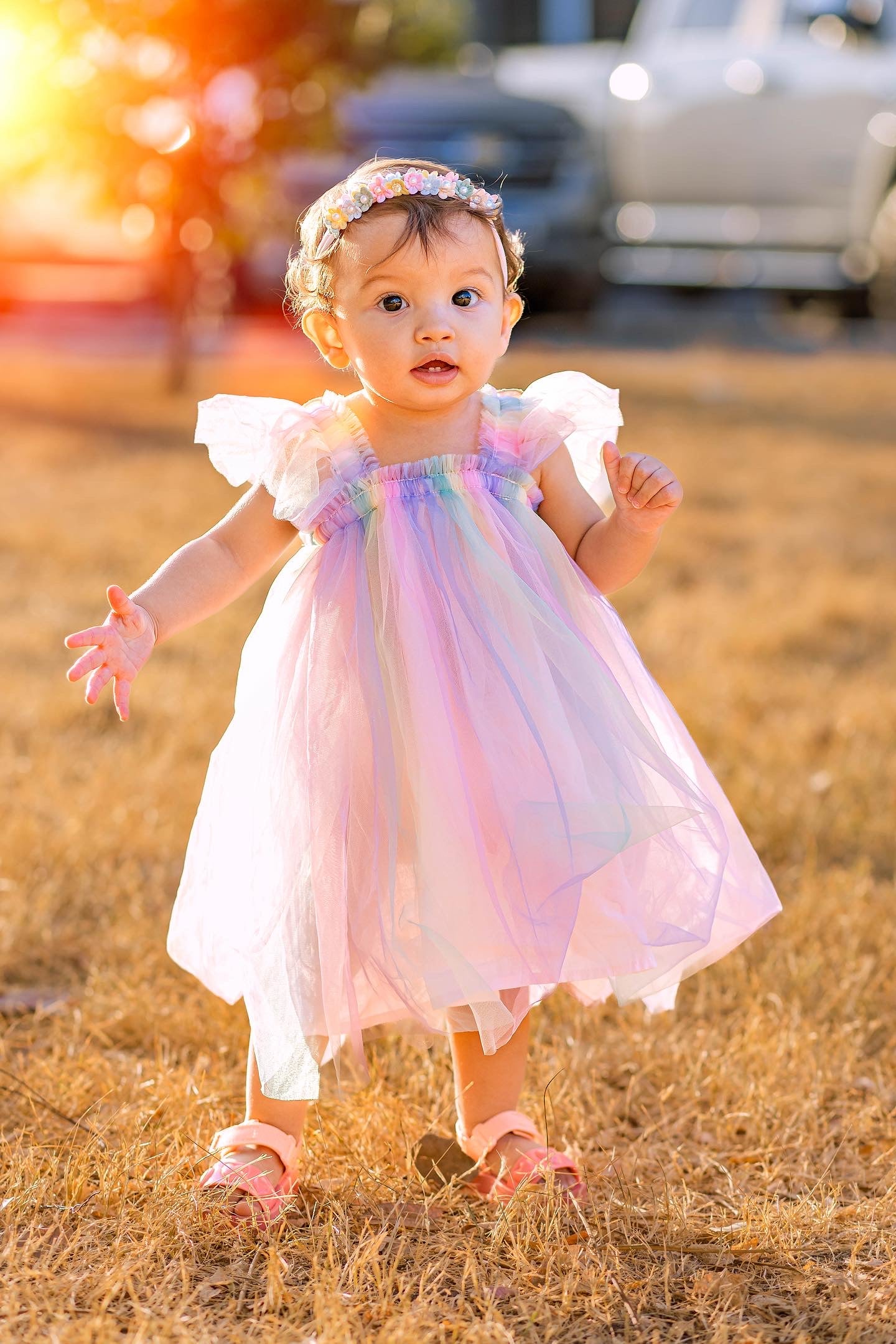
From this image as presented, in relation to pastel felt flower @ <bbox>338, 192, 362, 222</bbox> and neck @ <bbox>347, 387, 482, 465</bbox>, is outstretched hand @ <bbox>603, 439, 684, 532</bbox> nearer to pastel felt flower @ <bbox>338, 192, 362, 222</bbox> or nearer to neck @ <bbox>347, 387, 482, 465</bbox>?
neck @ <bbox>347, 387, 482, 465</bbox>

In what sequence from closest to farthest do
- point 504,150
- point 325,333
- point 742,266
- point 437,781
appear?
point 437,781, point 325,333, point 504,150, point 742,266

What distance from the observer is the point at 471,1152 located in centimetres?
212

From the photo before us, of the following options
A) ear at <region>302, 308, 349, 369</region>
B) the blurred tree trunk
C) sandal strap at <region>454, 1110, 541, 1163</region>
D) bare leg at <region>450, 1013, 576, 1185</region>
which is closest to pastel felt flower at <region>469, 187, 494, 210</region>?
ear at <region>302, 308, 349, 369</region>

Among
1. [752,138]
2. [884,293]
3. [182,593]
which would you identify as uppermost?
[752,138]

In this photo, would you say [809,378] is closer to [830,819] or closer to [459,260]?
[830,819]

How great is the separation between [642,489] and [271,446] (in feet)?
1.61

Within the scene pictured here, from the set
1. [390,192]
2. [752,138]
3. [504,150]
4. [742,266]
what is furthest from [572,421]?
[742,266]

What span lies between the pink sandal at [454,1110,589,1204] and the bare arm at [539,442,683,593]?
0.74 m

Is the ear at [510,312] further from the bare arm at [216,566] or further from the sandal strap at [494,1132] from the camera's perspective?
the sandal strap at [494,1132]

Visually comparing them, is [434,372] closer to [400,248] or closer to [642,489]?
[400,248]

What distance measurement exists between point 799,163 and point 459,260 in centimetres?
836

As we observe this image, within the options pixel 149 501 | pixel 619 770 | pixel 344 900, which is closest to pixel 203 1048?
pixel 344 900

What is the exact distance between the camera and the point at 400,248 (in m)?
1.95

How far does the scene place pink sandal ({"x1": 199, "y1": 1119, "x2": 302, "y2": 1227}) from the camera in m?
1.95
